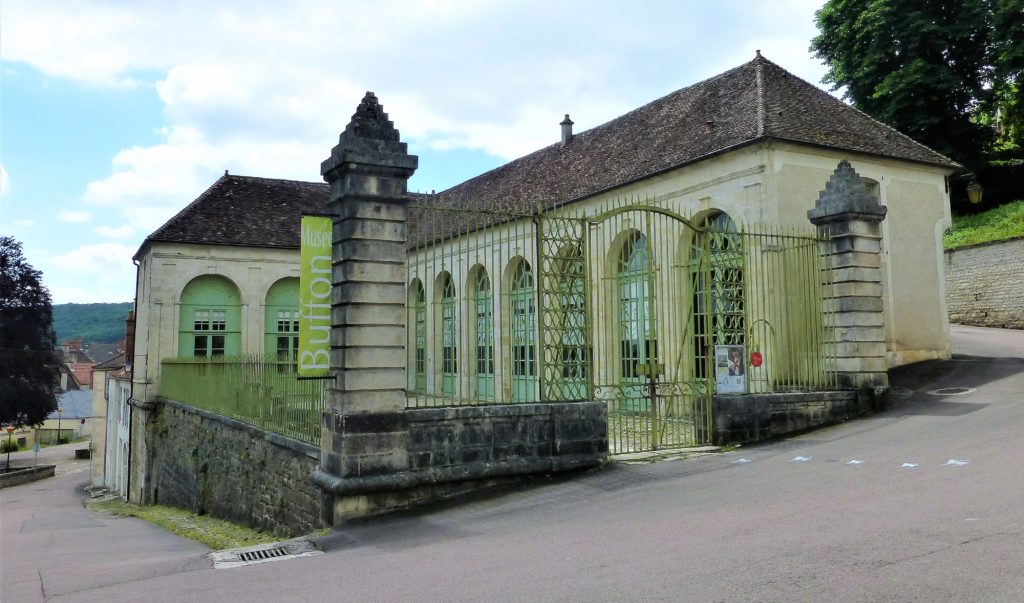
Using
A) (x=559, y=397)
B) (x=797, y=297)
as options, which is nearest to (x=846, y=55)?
(x=797, y=297)

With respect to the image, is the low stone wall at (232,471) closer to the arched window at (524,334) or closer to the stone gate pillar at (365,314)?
the stone gate pillar at (365,314)

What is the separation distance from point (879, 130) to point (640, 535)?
50.0 feet

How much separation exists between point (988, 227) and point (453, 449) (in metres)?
26.6

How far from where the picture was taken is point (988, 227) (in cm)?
2745

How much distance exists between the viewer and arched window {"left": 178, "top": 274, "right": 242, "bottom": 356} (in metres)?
27.3

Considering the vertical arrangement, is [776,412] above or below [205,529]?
above

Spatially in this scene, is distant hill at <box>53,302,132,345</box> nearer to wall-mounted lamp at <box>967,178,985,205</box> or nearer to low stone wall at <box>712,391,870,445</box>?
wall-mounted lamp at <box>967,178,985,205</box>

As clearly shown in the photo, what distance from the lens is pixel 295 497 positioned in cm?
998

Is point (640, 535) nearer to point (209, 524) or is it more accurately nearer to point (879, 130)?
point (209, 524)

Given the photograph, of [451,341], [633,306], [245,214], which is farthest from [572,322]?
[245,214]

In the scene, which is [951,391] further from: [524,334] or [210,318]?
[210,318]

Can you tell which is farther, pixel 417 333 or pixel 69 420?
pixel 69 420

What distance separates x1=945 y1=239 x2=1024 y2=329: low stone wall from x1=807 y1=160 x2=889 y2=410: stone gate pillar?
48.9 feet

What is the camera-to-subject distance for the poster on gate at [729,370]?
1062 cm
